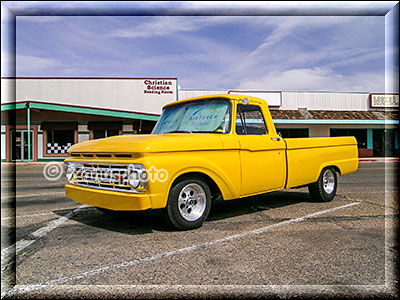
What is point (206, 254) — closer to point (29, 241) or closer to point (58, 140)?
point (29, 241)

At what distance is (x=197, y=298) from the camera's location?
2482 millimetres

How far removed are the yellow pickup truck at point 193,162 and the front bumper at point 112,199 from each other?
0.01m

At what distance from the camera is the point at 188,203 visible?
434 cm

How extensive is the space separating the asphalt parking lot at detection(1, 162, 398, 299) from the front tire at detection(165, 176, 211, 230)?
15 cm

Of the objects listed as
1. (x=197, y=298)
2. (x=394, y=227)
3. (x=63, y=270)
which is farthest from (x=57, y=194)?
(x=394, y=227)

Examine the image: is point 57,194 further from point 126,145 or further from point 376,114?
point 376,114

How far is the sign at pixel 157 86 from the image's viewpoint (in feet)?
83.9

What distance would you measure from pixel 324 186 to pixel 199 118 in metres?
3.30

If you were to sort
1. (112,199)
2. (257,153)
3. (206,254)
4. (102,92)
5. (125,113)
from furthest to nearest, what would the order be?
(102,92) < (125,113) < (257,153) < (112,199) < (206,254)

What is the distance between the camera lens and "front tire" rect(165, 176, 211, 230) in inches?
161

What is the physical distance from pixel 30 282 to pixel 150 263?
43.1 inches

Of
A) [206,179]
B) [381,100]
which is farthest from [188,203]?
[381,100]

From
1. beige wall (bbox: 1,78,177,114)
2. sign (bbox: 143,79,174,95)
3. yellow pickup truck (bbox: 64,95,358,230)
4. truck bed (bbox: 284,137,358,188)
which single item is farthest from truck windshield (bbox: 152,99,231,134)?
sign (bbox: 143,79,174,95)

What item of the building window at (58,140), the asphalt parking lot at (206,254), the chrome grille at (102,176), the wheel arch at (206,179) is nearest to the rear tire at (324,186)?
the asphalt parking lot at (206,254)
